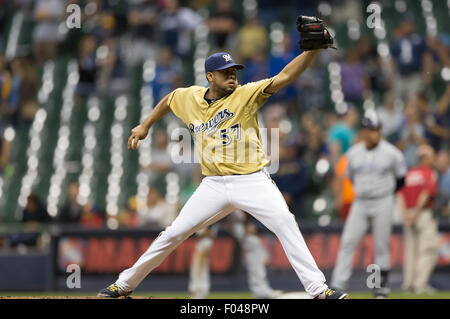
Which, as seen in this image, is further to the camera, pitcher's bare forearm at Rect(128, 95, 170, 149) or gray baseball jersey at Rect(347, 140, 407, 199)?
gray baseball jersey at Rect(347, 140, 407, 199)

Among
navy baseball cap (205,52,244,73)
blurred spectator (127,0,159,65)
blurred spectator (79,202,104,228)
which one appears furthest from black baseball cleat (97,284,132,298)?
blurred spectator (127,0,159,65)

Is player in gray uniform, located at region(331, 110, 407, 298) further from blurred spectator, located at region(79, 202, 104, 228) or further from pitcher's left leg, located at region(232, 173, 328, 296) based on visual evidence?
blurred spectator, located at region(79, 202, 104, 228)

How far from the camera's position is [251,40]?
1664 cm

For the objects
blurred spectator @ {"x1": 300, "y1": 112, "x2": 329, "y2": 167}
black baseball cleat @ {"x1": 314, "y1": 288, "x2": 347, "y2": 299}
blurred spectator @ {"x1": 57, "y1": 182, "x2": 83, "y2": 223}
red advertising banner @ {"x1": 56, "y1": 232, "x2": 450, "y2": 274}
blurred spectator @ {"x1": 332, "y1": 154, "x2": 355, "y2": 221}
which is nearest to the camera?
black baseball cleat @ {"x1": 314, "y1": 288, "x2": 347, "y2": 299}

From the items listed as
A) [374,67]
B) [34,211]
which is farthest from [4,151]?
[374,67]

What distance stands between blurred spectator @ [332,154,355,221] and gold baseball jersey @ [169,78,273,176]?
4939 millimetres

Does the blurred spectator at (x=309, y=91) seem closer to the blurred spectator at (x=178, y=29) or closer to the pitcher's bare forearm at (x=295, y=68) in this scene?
the blurred spectator at (x=178, y=29)

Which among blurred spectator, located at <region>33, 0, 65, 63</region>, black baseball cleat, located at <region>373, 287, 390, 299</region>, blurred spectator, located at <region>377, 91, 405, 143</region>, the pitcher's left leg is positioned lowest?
black baseball cleat, located at <region>373, 287, 390, 299</region>

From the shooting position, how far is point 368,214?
10.5 metres

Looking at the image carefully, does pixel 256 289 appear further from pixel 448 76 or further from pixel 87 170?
pixel 448 76

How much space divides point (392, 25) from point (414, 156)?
4666mm

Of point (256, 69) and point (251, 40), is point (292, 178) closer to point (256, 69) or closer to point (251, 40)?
point (256, 69)

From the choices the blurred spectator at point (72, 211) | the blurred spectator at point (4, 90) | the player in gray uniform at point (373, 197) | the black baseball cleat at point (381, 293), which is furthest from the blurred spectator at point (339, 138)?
the blurred spectator at point (4, 90)

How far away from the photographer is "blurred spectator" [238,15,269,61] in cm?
1633
